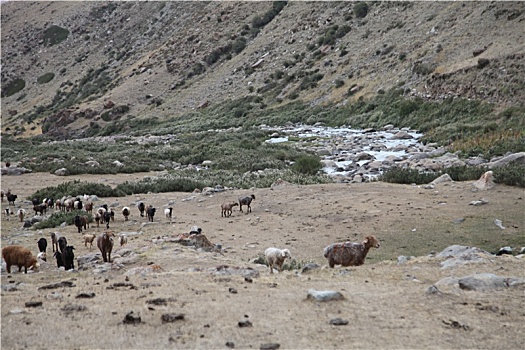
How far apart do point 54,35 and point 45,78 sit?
1355 centimetres

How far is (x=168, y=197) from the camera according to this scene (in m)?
18.6

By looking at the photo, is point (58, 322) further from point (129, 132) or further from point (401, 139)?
point (129, 132)

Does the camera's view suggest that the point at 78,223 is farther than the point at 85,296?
Yes

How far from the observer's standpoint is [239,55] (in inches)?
2466

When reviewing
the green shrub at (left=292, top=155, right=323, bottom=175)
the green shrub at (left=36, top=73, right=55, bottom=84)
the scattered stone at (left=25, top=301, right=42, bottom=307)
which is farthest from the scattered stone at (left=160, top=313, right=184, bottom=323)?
the green shrub at (left=36, top=73, right=55, bottom=84)

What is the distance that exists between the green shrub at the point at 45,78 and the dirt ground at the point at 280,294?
257ft

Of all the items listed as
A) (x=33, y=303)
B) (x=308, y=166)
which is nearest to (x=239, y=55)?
(x=308, y=166)

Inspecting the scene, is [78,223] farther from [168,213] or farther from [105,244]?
[105,244]

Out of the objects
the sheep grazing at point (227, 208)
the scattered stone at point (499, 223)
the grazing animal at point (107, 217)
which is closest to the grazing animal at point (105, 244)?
the grazing animal at point (107, 217)

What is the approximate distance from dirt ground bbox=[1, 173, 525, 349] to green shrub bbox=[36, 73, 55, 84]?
257 feet

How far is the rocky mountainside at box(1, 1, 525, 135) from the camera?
34969mm

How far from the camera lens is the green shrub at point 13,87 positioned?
86125 mm

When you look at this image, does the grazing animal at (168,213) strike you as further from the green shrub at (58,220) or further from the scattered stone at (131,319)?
the scattered stone at (131,319)

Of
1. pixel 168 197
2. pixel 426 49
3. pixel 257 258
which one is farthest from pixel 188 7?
pixel 257 258
